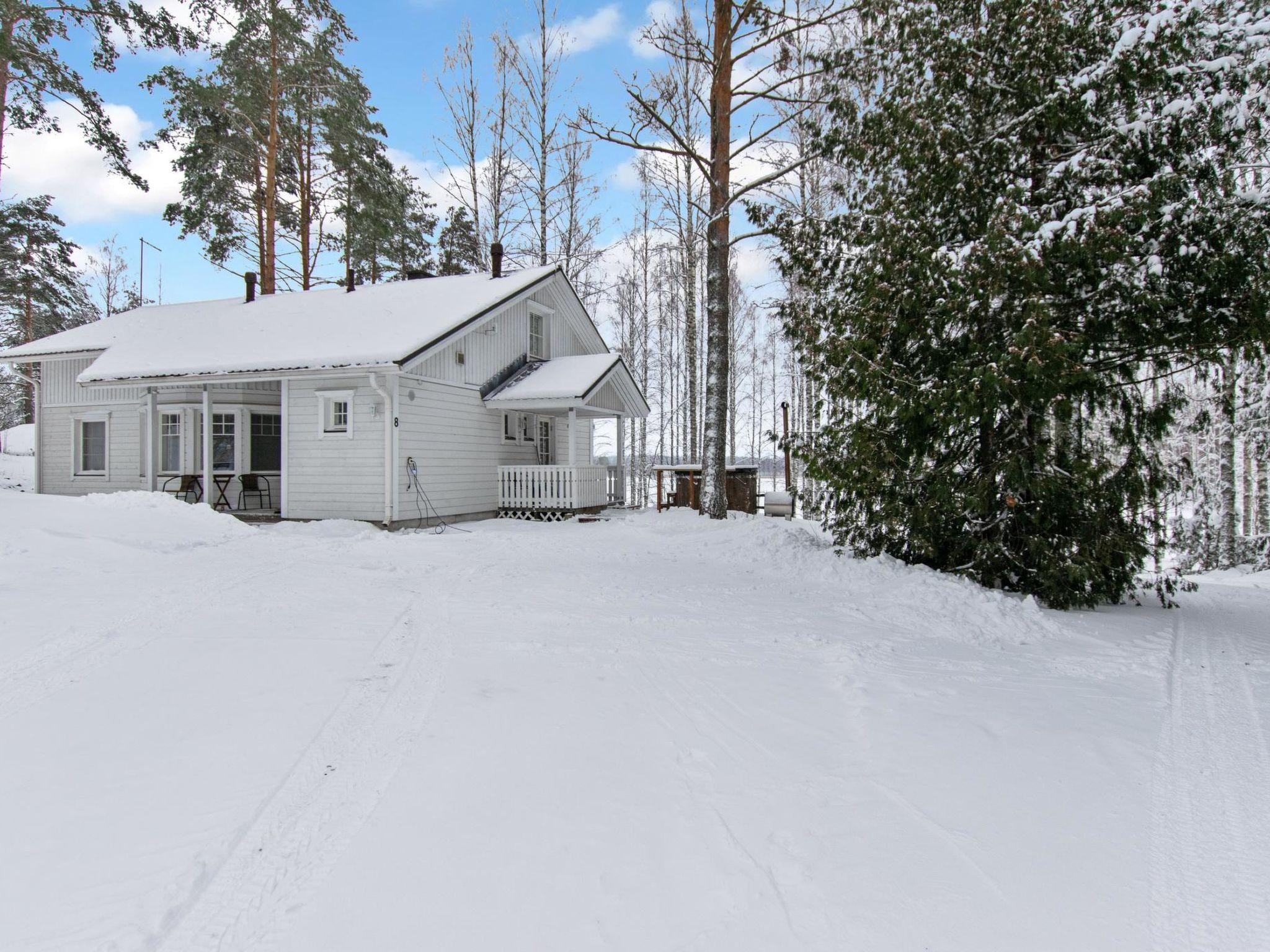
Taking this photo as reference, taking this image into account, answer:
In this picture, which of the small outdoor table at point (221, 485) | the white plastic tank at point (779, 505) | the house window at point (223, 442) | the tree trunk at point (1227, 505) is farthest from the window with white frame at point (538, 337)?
the tree trunk at point (1227, 505)

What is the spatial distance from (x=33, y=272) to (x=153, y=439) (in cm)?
1681

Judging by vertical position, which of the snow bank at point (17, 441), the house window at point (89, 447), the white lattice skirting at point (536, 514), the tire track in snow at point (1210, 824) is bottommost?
the tire track in snow at point (1210, 824)

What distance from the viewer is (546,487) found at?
559 inches

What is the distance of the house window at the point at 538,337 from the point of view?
16297 millimetres

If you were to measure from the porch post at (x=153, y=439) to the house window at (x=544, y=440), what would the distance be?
26.0 feet

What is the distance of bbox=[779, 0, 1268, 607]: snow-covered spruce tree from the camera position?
20.8 ft

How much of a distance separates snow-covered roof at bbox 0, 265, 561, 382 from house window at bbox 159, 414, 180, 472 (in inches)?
57.1

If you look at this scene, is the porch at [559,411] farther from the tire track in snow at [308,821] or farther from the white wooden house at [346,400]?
the tire track in snow at [308,821]

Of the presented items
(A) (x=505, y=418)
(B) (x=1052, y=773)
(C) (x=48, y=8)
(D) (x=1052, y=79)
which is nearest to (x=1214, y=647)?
(B) (x=1052, y=773)

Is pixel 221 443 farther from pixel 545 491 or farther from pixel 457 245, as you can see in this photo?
pixel 457 245

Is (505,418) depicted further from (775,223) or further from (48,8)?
(48,8)

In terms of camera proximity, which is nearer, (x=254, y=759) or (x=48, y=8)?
(x=254, y=759)

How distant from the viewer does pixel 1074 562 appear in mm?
7043

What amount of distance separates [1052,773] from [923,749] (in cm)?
55
